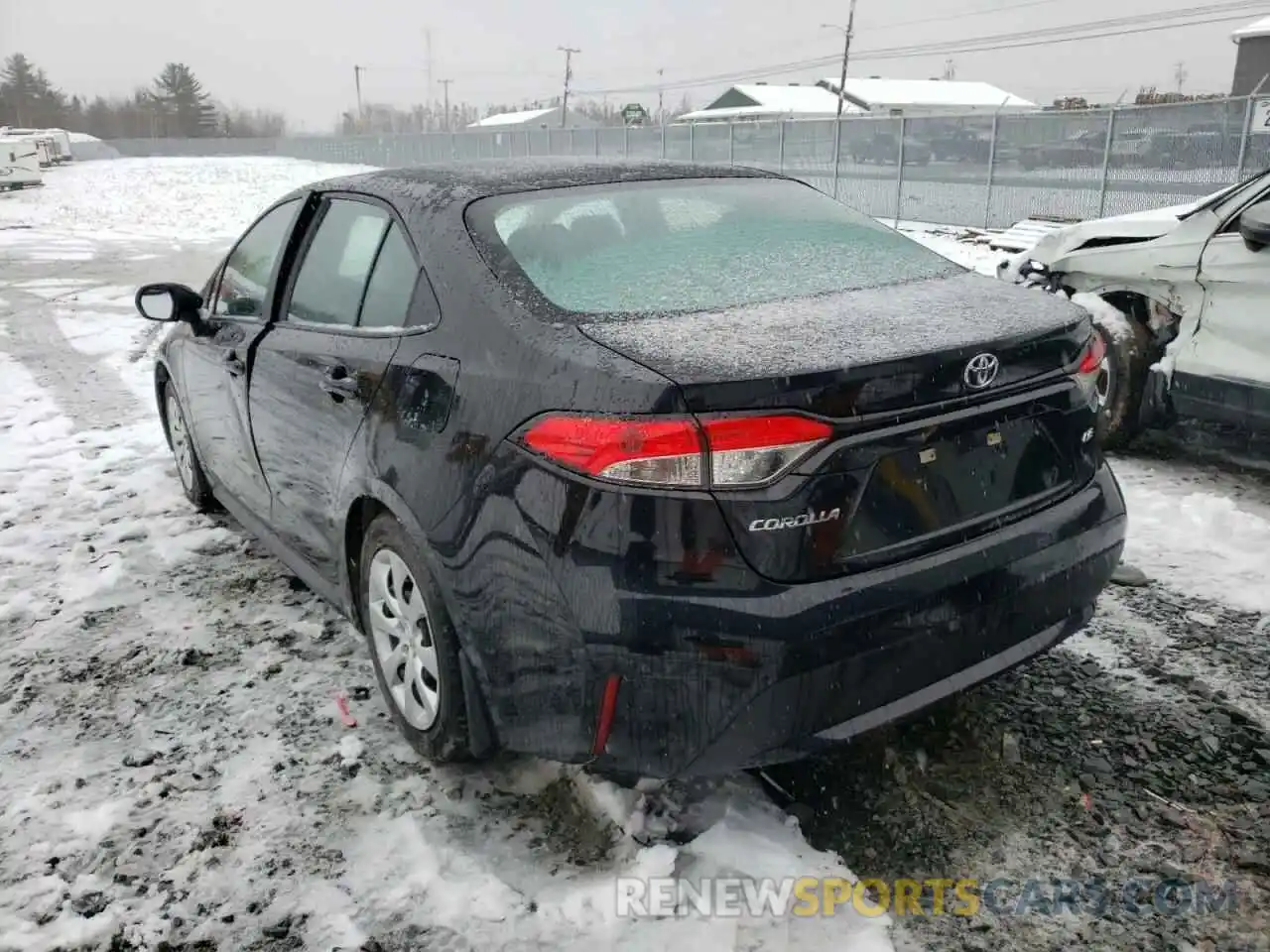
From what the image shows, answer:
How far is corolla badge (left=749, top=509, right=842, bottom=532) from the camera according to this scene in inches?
77.9

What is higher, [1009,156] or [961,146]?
[961,146]

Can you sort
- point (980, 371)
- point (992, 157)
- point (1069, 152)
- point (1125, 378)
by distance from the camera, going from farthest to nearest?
point (992, 157), point (1069, 152), point (1125, 378), point (980, 371)

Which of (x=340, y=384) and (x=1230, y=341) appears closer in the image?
(x=340, y=384)

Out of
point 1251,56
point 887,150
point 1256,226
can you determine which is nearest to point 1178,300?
point 1256,226

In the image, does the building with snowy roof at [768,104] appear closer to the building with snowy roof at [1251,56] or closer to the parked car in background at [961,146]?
the building with snowy roof at [1251,56]

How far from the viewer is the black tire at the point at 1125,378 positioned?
516 centimetres

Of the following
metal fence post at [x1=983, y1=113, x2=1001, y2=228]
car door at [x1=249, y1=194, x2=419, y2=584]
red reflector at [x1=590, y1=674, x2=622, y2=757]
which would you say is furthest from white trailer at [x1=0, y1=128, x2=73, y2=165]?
red reflector at [x1=590, y1=674, x2=622, y2=757]

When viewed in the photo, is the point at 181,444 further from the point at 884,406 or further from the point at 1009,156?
the point at 1009,156

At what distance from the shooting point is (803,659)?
2.01 metres

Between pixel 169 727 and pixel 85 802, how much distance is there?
14.7 inches

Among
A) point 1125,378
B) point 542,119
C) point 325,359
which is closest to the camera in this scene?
point 325,359

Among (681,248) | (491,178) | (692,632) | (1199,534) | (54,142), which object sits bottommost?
(1199,534)

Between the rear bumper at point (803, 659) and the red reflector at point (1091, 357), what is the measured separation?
0.53 meters

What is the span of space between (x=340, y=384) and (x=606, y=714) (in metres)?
1.36
